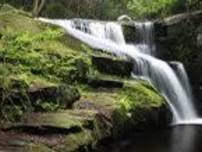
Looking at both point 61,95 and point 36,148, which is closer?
point 36,148

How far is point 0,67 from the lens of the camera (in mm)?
11000

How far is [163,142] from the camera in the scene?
45.9 ft

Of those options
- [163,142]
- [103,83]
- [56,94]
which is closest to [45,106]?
[56,94]

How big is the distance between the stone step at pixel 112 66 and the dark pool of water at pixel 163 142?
224 centimetres

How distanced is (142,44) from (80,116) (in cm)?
1034

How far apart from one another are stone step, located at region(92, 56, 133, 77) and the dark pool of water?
2.24 metres

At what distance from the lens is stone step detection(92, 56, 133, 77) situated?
16.2 m

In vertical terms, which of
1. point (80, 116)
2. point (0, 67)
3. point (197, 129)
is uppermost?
point (0, 67)

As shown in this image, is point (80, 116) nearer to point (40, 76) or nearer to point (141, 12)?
point (40, 76)

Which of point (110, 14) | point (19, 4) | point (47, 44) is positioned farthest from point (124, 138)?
point (110, 14)

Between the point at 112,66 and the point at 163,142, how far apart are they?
3348 millimetres

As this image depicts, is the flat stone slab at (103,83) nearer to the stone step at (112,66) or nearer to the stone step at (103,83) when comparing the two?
the stone step at (103,83)

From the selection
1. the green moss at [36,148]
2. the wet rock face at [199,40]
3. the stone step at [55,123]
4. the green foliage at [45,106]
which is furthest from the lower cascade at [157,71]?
the green moss at [36,148]

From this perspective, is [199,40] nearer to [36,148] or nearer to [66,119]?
[66,119]
